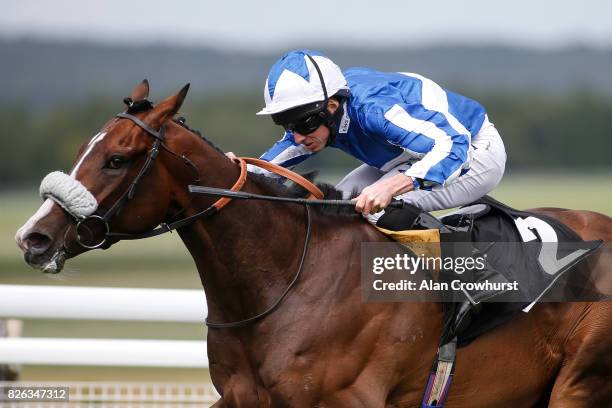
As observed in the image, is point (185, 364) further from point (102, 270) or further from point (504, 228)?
point (102, 270)

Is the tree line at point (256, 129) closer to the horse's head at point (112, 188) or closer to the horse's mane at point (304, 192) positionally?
the horse's mane at point (304, 192)

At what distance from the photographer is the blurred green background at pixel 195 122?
64.9 ft

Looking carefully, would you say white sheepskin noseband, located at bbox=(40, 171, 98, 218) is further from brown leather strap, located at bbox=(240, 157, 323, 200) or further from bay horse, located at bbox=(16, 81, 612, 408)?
brown leather strap, located at bbox=(240, 157, 323, 200)

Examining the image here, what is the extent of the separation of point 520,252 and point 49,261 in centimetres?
187

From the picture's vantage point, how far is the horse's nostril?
328 cm

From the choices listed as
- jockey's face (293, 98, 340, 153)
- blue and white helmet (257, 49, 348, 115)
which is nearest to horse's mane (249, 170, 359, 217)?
jockey's face (293, 98, 340, 153)

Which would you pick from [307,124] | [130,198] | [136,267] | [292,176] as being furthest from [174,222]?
[136,267]

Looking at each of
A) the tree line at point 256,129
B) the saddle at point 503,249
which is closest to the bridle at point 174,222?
the saddle at point 503,249

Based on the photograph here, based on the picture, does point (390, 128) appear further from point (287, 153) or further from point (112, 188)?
point (112, 188)

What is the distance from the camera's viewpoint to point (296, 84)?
373cm

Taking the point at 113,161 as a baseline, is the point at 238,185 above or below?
below

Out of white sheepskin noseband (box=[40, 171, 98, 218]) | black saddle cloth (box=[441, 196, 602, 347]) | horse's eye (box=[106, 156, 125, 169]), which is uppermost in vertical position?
horse's eye (box=[106, 156, 125, 169])

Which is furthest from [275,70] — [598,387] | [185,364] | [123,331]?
[123,331]

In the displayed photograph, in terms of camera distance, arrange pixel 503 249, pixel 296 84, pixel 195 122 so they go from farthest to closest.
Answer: pixel 195 122 < pixel 503 249 < pixel 296 84
